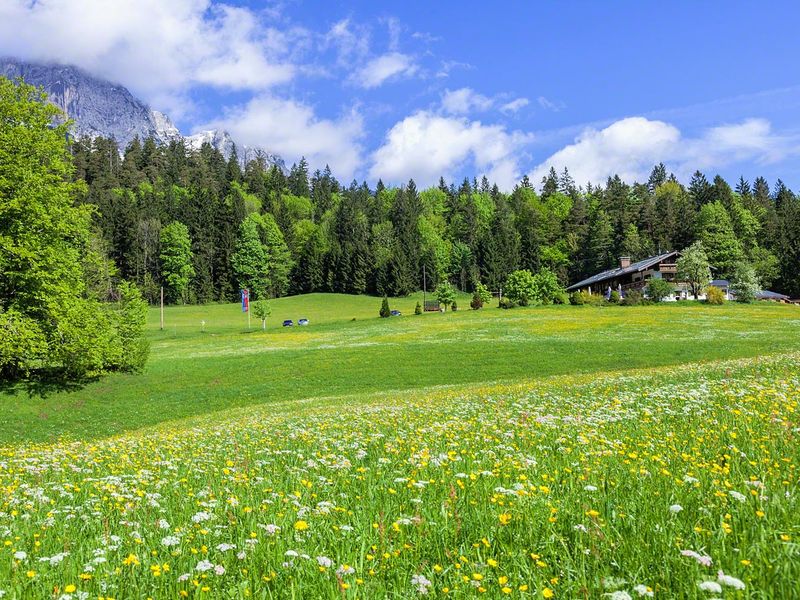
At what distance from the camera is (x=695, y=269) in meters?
87.9

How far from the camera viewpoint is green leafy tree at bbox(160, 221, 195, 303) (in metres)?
118

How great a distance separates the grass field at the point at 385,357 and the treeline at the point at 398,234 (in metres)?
54.3

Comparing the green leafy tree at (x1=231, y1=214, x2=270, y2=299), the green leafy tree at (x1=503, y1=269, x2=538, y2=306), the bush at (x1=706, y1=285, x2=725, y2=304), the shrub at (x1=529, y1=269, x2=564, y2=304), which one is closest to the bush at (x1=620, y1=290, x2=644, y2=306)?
the bush at (x1=706, y1=285, x2=725, y2=304)

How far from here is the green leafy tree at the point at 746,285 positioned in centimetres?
8281

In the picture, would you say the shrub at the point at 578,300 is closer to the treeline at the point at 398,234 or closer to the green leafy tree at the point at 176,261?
the treeline at the point at 398,234

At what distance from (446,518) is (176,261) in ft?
417

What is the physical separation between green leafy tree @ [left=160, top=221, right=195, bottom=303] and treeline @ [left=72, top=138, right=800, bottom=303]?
326 mm

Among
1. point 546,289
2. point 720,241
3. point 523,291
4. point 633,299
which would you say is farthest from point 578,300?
point 720,241

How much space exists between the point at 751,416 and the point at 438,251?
13337 cm

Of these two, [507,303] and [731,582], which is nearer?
[731,582]

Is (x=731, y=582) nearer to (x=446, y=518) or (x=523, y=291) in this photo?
(x=446, y=518)

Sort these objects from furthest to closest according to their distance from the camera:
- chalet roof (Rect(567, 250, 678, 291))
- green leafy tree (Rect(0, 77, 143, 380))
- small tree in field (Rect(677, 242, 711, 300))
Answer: chalet roof (Rect(567, 250, 678, 291))
small tree in field (Rect(677, 242, 711, 300))
green leafy tree (Rect(0, 77, 143, 380))

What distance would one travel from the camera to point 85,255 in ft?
104

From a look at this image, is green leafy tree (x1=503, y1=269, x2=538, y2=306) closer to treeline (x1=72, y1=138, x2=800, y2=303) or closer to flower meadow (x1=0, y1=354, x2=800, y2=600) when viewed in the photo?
treeline (x1=72, y1=138, x2=800, y2=303)
